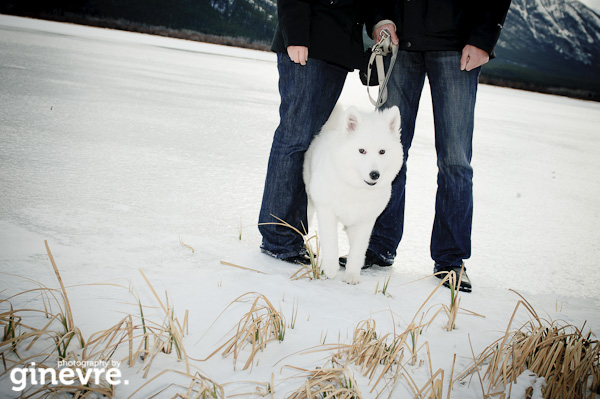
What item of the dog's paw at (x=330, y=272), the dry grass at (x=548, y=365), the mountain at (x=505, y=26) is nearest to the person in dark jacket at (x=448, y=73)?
the dog's paw at (x=330, y=272)

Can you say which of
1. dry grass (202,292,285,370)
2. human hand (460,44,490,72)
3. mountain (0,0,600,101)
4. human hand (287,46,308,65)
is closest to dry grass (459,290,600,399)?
dry grass (202,292,285,370)

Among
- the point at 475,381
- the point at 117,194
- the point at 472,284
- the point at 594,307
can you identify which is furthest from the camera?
the point at 117,194

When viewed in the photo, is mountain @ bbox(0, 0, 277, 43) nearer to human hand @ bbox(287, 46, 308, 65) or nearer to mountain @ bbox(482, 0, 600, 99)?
human hand @ bbox(287, 46, 308, 65)

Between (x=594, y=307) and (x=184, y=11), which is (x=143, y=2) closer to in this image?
(x=184, y=11)

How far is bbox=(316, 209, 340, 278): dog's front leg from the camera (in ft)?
7.22

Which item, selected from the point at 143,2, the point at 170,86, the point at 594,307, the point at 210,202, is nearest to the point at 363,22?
the point at 210,202

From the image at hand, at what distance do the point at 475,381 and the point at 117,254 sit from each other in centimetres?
156

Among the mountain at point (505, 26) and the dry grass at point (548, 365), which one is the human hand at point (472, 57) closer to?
the dry grass at point (548, 365)

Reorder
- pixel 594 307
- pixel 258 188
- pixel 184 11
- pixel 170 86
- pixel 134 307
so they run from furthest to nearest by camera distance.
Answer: pixel 184 11
pixel 170 86
pixel 258 188
pixel 594 307
pixel 134 307

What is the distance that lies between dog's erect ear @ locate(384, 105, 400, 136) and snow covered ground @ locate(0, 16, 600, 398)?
762 mm

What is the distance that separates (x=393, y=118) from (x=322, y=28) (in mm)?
579

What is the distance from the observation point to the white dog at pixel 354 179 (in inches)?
83.9

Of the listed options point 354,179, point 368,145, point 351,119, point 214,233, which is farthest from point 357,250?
point 214,233

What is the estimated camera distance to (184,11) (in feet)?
280
